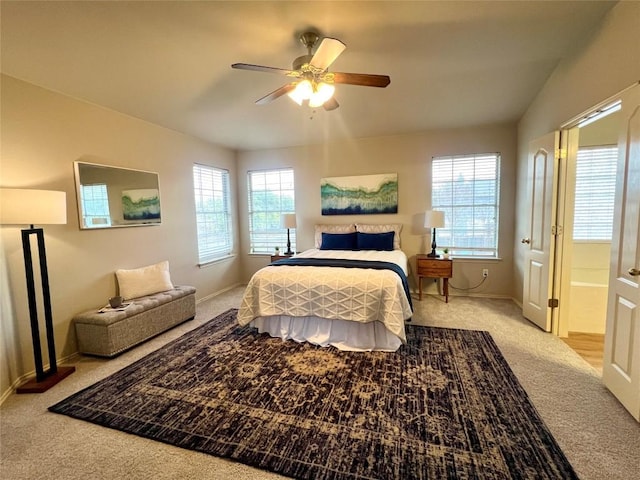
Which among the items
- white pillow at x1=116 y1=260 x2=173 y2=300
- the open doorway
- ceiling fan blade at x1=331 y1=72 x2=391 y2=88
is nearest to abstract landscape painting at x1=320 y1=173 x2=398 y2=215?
the open doorway

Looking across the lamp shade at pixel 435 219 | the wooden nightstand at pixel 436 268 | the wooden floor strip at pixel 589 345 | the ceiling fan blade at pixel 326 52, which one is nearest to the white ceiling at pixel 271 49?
the ceiling fan blade at pixel 326 52

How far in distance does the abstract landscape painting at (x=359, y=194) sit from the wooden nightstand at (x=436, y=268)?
991mm

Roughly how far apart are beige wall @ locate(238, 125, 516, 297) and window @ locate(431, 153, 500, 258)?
4.1 inches

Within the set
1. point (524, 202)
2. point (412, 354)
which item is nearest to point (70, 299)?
point (412, 354)

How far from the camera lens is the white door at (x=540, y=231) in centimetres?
314

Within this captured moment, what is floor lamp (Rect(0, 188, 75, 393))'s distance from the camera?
85.9 inches

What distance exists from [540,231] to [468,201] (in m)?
1.36

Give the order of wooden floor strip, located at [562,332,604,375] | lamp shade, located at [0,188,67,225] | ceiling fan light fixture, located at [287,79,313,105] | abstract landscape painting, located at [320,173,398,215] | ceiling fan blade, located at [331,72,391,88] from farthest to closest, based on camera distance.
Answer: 1. abstract landscape painting, located at [320,173,398,215]
2. wooden floor strip, located at [562,332,604,375]
3. ceiling fan light fixture, located at [287,79,313,105]
4. ceiling fan blade, located at [331,72,391,88]
5. lamp shade, located at [0,188,67,225]

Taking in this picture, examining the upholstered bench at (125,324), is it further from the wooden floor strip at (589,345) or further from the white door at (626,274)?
the wooden floor strip at (589,345)

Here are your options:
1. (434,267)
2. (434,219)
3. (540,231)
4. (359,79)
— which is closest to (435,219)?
(434,219)

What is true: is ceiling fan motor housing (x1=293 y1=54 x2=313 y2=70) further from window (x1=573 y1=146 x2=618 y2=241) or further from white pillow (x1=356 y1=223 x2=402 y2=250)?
window (x1=573 y1=146 x2=618 y2=241)

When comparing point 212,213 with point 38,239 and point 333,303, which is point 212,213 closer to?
point 38,239

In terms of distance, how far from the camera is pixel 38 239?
2.43 meters

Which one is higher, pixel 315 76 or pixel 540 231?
pixel 315 76
